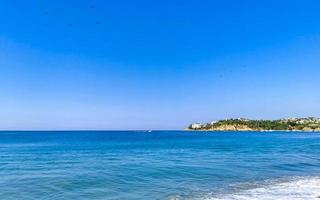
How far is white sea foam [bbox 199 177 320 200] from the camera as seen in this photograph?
16.9m

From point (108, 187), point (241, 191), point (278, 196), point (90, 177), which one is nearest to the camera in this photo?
point (278, 196)

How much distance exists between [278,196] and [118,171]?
13.1 meters

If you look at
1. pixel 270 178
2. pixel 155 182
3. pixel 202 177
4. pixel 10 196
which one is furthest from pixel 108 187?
pixel 270 178

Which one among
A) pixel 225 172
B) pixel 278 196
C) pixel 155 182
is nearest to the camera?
pixel 278 196

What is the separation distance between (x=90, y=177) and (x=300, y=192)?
1247 cm

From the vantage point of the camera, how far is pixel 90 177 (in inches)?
944

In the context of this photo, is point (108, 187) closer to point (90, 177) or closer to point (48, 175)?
point (90, 177)

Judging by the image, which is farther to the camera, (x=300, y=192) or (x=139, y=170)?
(x=139, y=170)

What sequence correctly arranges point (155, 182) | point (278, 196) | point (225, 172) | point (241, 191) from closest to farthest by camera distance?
point (278, 196) → point (241, 191) → point (155, 182) → point (225, 172)

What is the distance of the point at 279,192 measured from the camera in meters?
18.2

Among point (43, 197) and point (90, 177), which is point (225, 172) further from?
point (43, 197)

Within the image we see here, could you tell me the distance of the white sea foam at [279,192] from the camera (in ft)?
55.4

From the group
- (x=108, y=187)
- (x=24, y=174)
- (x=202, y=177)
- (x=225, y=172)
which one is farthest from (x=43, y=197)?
(x=225, y=172)

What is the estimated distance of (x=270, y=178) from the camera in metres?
24.3
